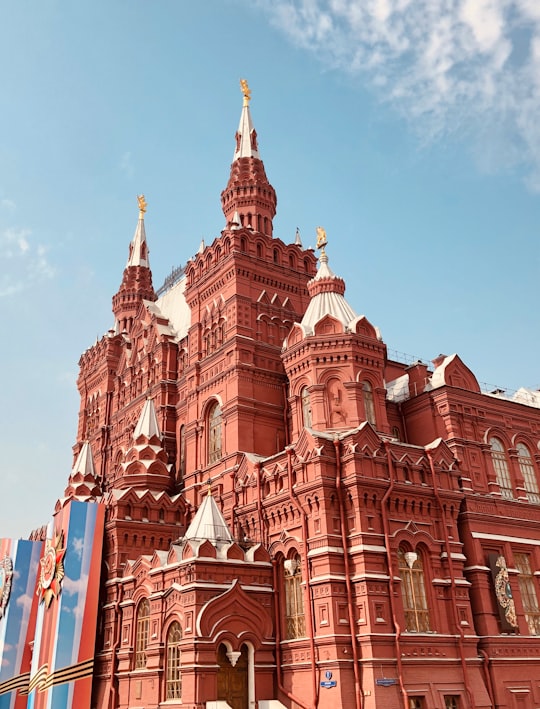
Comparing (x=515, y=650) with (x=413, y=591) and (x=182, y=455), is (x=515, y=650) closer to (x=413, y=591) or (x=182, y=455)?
(x=413, y=591)

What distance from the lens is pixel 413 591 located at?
2320 centimetres

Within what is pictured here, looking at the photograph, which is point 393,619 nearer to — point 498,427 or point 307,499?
point 307,499

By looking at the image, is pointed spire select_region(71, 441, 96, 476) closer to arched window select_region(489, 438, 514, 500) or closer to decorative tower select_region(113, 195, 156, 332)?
decorative tower select_region(113, 195, 156, 332)

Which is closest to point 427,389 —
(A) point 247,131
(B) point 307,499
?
(B) point 307,499

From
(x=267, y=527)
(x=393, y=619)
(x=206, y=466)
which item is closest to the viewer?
(x=393, y=619)

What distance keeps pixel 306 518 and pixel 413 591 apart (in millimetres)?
4168

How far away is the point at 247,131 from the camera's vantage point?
41.7m

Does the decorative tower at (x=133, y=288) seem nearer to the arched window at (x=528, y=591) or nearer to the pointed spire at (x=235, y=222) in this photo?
the pointed spire at (x=235, y=222)

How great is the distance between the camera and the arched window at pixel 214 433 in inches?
1244

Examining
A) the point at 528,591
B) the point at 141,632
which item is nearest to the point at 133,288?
the point at 141,632

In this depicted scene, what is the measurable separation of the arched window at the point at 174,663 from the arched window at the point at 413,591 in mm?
7343

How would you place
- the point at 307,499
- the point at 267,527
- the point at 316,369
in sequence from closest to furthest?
1. the point at 307,499
2. the point at 267,527
3. the point at 316,369

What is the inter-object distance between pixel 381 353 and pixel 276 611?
35.6 feet

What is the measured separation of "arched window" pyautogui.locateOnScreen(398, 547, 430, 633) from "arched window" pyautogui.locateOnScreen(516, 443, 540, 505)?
7823 mm
